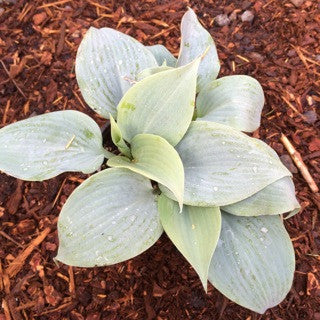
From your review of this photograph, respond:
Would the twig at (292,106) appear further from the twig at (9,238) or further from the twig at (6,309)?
the twig at (6,309)

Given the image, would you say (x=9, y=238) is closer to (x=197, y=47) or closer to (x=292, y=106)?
(x=197, y=47)

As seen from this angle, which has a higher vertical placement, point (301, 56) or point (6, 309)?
point (301, 56)

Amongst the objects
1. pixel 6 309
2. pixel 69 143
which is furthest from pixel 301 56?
pixel 6 309

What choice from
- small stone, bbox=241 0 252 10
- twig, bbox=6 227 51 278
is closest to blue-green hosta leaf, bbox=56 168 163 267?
twig, bbox=6 227 51 278

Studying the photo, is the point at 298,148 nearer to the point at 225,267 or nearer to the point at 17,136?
the point at 225,267

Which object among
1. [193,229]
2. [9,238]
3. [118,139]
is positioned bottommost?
[9,238]

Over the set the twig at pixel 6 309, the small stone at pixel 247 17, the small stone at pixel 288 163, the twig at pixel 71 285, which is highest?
the small stone at pixel 247 17

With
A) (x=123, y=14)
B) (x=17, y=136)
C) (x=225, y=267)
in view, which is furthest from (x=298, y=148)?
(x=17, y=136)

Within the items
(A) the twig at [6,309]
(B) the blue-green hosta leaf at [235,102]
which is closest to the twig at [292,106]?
(B) the blue-green hosta leaf at [235,102]
